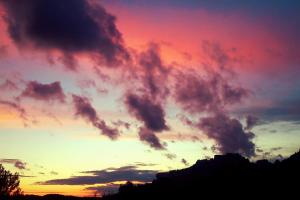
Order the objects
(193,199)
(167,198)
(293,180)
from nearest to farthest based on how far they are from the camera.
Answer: (293,180) < (193,199) < (167,198)

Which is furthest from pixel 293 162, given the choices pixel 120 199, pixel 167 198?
pixel 120 199

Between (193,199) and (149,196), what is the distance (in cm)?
3072

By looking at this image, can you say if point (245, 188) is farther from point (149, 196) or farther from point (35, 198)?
point (35, 198)

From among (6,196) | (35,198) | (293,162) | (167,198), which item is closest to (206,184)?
(167,198)

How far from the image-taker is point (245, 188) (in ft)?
582

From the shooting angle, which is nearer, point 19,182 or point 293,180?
point 19,182

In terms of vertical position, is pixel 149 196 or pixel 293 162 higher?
pixel 293 162

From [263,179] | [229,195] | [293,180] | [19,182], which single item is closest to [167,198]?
[229,195]

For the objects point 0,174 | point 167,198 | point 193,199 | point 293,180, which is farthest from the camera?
point 167,198

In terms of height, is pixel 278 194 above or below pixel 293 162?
below

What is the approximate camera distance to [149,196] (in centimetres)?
19712

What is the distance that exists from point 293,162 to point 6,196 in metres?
125

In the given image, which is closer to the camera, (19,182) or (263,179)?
(19,182)

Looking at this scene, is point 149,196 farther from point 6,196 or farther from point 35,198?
point 6,196
